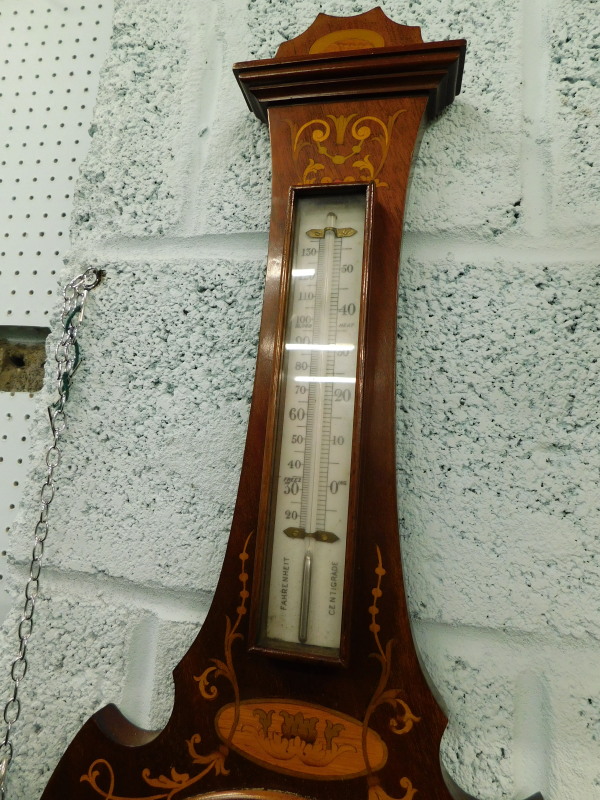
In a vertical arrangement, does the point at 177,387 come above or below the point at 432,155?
below

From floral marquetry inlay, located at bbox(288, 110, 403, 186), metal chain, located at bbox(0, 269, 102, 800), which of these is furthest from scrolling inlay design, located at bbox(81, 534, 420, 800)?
floral marquetry inlay, located at bbox(288, 110, 403, 186)

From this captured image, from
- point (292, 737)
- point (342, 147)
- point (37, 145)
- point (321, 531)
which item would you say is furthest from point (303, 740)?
point (37, 145)

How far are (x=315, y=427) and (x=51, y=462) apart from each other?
0.84 ft

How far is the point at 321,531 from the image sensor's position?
0.38 metres

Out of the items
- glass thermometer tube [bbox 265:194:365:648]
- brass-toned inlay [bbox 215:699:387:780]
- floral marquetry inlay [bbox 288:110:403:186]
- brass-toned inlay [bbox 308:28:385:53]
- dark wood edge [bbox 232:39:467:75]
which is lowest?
brass-toned inlay [bbox 215:699:387:780]

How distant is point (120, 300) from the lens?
0.51m

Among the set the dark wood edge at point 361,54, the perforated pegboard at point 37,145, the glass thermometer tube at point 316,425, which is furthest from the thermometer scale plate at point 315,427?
the perforated pegboard at point 37,145

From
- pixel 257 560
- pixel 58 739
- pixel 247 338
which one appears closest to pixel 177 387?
pixel 247 338

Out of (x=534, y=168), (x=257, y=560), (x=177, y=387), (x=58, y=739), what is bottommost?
(x=58, y=739)

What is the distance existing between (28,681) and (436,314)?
45cm

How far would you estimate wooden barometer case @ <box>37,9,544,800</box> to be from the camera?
36 centimetres

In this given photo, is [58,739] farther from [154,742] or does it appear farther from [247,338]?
[247,338]

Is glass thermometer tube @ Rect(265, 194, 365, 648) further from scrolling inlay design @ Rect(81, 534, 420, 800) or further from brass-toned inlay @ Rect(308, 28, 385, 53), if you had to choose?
brass-toned inlay @ Rect(308, 28, 385, 53)

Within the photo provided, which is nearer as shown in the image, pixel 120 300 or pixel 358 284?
pixel 358 284
